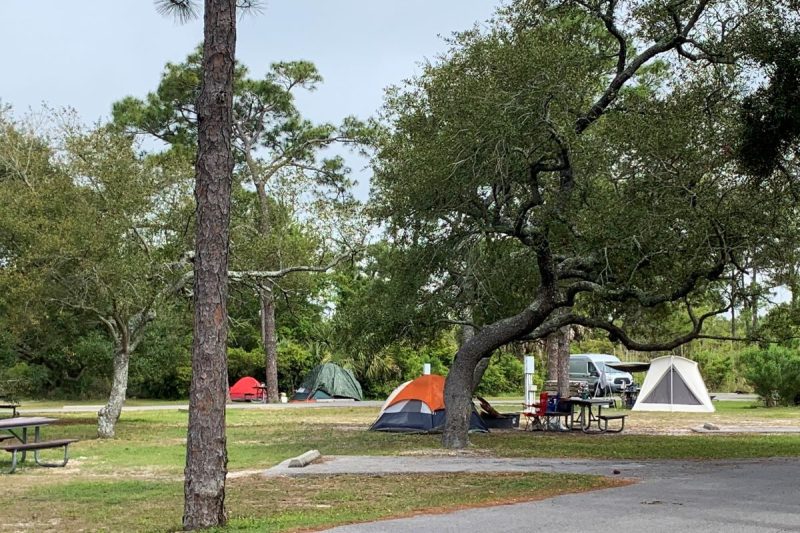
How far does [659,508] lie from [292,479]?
527cm

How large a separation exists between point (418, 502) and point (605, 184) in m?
8.12

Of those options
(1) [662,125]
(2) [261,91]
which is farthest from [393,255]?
(2) [261,91]

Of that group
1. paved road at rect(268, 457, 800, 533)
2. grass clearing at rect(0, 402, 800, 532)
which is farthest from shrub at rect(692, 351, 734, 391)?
paved road at rect(268, 457, 800, 533)

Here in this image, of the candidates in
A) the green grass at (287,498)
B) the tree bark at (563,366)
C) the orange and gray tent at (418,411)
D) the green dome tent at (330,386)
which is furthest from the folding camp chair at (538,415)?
the green dome tent at (330,386)

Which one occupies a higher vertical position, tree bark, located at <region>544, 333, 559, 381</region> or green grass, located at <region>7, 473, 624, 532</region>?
tree bark, located at <region>544, 333, 559, 381</region>

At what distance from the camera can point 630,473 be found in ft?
41.2

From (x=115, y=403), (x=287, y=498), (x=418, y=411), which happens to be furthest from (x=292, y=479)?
(x=115, y=403)

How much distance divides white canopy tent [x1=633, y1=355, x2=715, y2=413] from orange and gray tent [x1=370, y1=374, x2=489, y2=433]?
12.2m

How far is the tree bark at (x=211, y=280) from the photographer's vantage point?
8.55 metres

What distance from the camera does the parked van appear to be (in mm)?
39719

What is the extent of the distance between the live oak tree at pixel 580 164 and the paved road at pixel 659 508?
3.83 metres

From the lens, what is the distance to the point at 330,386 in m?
42.8

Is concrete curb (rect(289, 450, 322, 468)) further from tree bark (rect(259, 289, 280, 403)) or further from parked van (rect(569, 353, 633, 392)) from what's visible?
parked van (rect(569, 353, 633, 392))

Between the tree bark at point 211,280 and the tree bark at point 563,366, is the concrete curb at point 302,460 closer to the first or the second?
the tree bark at point 211,280
